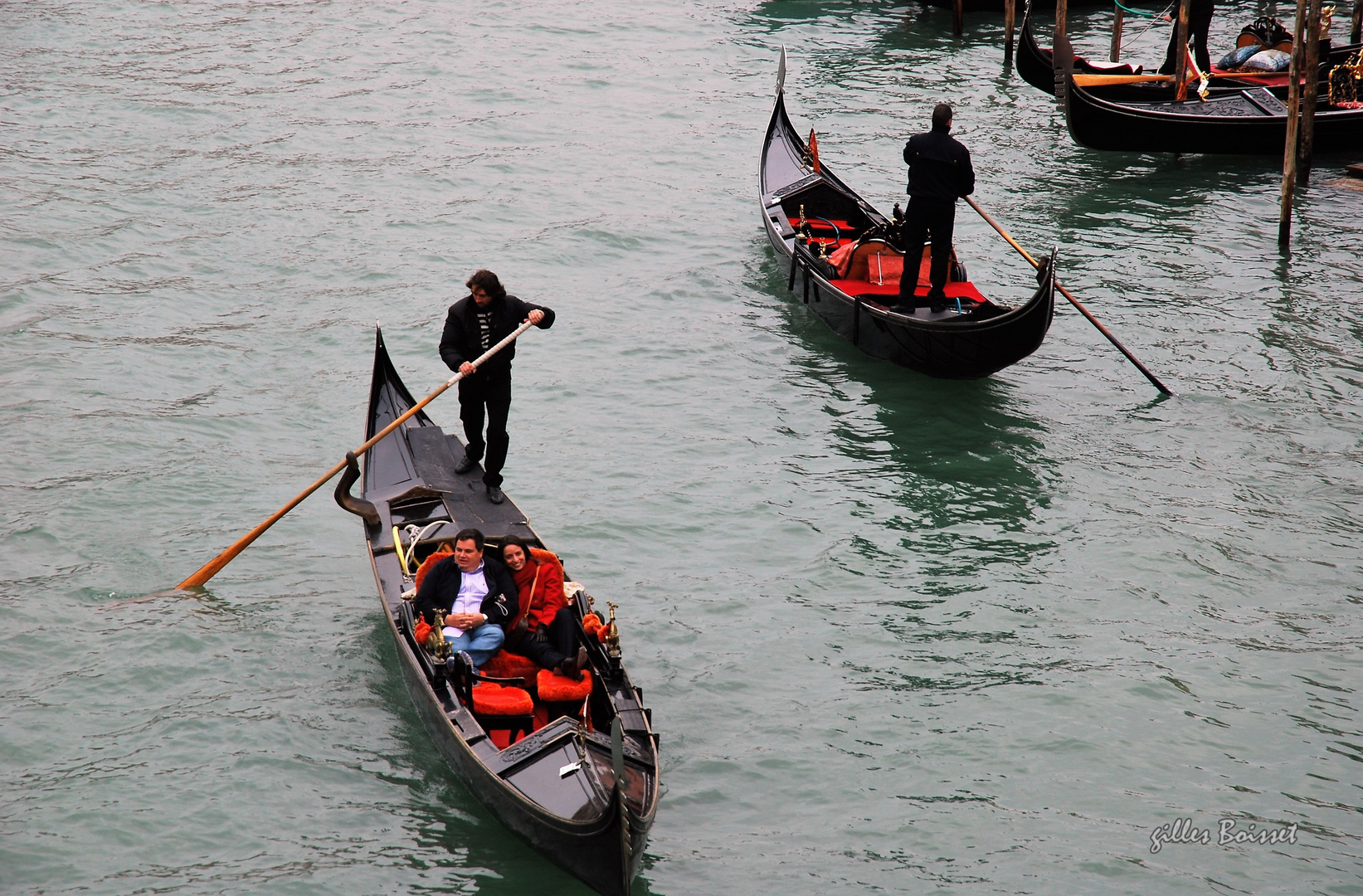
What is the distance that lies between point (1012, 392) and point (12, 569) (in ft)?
17.2

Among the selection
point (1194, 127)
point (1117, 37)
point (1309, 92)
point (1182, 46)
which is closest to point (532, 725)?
point (1309, 92)

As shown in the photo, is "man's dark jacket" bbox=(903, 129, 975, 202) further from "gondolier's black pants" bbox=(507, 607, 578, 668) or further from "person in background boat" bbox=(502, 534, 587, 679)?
"gondolier's black pants" bbox=(507, 607, 578, 668)

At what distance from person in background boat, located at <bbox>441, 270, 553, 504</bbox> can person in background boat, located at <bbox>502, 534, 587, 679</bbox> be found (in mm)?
807

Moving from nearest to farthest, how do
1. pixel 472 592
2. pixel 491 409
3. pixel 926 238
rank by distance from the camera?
pixel 472 592, pixel 491 409, pixel 926 238

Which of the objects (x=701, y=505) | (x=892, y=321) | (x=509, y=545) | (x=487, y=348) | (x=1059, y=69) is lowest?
(x=701, y=505)

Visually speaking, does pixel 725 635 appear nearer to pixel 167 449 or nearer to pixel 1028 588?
pixel 1028 588

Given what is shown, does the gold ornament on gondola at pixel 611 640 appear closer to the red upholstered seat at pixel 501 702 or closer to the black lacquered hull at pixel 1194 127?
the red upholstered seat at pixel 501 702

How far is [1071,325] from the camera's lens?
805 centimetres

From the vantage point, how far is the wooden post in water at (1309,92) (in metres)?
8.58

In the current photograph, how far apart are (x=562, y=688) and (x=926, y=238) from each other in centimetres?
396

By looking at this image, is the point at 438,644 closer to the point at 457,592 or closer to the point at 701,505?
the point at 457,592

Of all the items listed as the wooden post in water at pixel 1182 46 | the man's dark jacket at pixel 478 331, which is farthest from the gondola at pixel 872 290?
the wooden post in water at pixel 1182 46

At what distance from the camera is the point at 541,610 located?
453cm

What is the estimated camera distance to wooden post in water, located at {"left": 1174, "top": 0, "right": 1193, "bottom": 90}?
10.3 m
